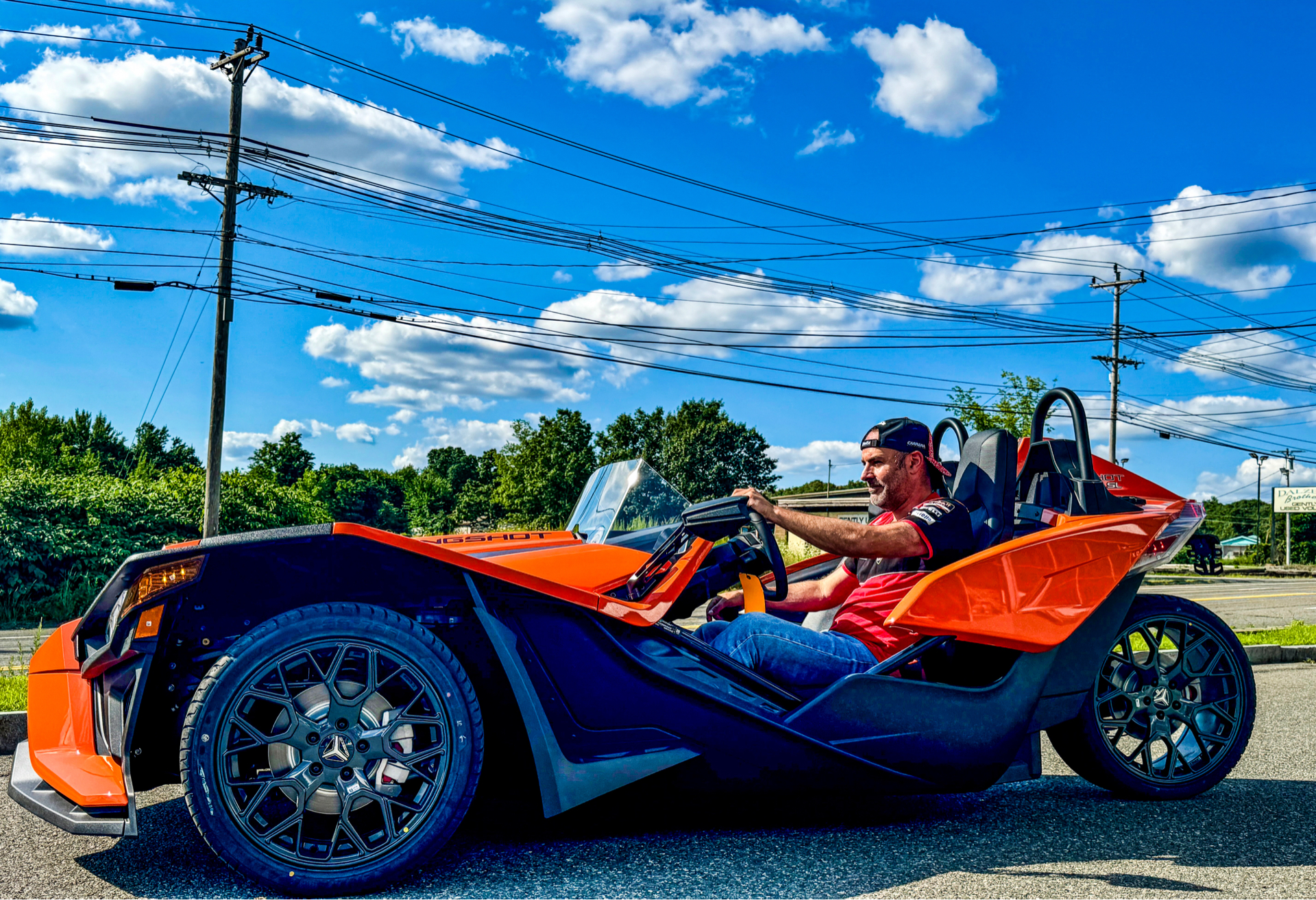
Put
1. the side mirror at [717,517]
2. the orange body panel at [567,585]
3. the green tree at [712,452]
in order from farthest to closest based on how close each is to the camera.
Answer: the green tree at [712,452] → the side mirror at [717,517] → the orange body panel at [567,585]

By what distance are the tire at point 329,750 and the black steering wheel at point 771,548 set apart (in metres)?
1.04

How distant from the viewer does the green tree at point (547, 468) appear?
6319cm

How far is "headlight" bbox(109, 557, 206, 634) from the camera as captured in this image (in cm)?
Answer: 239

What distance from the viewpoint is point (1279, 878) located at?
2.65 meters

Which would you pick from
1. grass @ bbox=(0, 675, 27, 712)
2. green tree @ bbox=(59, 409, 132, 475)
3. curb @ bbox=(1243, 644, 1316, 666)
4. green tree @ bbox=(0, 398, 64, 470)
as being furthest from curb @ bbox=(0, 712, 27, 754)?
green tree @ bbox=(59, 409, 132, 475)

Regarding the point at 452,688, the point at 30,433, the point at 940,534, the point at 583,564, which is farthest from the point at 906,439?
the point at 30,433

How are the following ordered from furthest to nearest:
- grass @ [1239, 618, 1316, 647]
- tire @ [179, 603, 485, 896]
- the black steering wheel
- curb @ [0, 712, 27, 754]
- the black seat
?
grass @ [1239, 618, 1316, 647] < curb @ [0, 712, 27, 754] < the black seat < the black steering wheel < tire @ [179, 603, 485, 896]

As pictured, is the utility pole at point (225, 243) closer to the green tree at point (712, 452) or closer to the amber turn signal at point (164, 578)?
the amber turn signal at point (164, 578)

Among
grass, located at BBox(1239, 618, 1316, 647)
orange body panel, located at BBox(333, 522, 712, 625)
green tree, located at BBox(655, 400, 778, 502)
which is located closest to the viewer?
orange body panel, located at BBox(333, 522, 712, 625)

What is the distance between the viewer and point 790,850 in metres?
2.85

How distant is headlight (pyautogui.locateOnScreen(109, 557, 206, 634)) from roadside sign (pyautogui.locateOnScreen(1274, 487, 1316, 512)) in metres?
70.1

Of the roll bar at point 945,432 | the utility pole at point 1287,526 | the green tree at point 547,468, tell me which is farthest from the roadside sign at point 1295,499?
the roll bar at point 945,432

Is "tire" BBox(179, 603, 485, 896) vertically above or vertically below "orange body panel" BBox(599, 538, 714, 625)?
below

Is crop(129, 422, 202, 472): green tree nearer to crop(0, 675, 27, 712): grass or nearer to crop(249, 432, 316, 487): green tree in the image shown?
crop(249, 432, 316, 487): green tree
